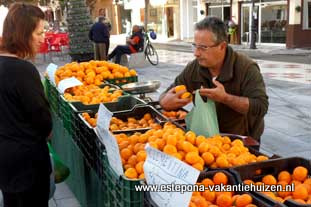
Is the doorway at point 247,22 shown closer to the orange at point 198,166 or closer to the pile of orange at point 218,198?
the orange at point 198,166

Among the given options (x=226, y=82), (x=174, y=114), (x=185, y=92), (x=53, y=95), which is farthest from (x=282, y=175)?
(x=53, y=95)

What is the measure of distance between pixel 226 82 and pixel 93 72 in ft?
8.29

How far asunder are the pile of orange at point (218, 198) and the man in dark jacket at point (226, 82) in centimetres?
72

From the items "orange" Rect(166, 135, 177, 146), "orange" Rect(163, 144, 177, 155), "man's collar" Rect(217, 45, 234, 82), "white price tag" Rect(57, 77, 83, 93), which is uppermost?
"man's collar" Rect(217, 45, 234, 82)

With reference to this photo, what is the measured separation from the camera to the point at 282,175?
1920 mm

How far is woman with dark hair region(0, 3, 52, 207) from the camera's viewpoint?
2225mm

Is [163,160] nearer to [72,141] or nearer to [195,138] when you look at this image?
[195,138]

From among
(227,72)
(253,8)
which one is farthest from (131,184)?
(253,8)

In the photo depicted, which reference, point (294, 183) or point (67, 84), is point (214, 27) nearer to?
point (294, 183)

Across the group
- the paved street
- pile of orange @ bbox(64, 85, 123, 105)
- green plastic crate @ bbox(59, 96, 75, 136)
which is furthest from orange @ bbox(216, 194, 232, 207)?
the paved street

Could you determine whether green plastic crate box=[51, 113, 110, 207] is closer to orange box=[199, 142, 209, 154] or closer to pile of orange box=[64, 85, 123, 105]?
pile of orange box=[64, 85, 123, 105]

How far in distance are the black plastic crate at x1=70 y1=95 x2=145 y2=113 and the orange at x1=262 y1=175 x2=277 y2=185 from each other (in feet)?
5.85

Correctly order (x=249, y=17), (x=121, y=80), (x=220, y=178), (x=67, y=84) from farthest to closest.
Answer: (x=249, y=17), (x=121, y=80), (x=67, y=84), (x=220, y=178)

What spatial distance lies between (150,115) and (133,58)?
10.8 meters
